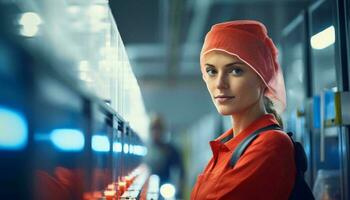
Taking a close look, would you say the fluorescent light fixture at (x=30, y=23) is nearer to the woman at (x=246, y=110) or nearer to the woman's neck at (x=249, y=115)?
the woman at (x=246, y=110)

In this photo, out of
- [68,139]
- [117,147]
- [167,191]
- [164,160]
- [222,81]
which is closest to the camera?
[68,139]

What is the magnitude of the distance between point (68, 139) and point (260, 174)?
0.62 m

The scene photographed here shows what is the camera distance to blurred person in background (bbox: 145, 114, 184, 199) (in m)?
3.04

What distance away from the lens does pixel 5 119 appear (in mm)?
951

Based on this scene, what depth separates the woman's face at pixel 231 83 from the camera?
173 cm

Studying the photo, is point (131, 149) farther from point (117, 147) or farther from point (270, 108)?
point (270, 108)

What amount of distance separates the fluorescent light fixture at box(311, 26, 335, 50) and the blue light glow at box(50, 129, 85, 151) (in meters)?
1.97

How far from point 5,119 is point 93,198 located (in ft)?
2.49

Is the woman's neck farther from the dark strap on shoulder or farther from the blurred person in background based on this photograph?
the blurred person in background

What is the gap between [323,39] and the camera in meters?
3.34

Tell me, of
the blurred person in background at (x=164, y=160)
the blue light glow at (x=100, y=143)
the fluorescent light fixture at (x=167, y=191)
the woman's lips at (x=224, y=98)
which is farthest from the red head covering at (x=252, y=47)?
the blurred person in background at (x=164, y=160)

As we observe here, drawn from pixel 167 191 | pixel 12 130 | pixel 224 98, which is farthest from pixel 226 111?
pixel 12 130

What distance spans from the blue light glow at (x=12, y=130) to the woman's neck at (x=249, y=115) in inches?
35.9

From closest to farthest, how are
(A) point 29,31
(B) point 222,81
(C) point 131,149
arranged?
1. (A) point 29,31
2. (B) point 222,81
3. (C) point 131,149
